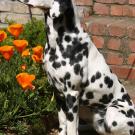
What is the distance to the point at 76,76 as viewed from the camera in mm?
4168

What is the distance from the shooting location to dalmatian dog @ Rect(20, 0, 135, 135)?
4.11 meters

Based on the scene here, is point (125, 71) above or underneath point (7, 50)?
underneath

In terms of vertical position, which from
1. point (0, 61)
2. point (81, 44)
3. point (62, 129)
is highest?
point (81, 44)

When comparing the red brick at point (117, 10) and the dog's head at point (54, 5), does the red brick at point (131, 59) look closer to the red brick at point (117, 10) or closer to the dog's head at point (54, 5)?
the red brick at point (117, 10)

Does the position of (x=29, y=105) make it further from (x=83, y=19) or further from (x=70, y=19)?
(x=83, y=19)

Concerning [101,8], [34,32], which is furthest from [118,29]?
[34,32]

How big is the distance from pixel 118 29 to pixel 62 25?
5.76 feet

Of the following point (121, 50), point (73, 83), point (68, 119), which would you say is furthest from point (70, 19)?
point (121, 50)

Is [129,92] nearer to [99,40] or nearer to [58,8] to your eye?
[99,40]

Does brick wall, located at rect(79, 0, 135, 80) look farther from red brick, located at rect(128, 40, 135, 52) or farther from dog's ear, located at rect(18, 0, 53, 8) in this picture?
dog's ear, located at rect(18, 0, 53, 8)

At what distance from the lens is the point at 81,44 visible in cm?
420

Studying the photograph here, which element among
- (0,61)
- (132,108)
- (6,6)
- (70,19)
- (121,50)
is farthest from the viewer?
(6,6)

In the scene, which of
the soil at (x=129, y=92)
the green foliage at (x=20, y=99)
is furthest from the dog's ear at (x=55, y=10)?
the soil at (x=129, y=92)

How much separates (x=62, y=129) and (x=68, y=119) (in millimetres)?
313
